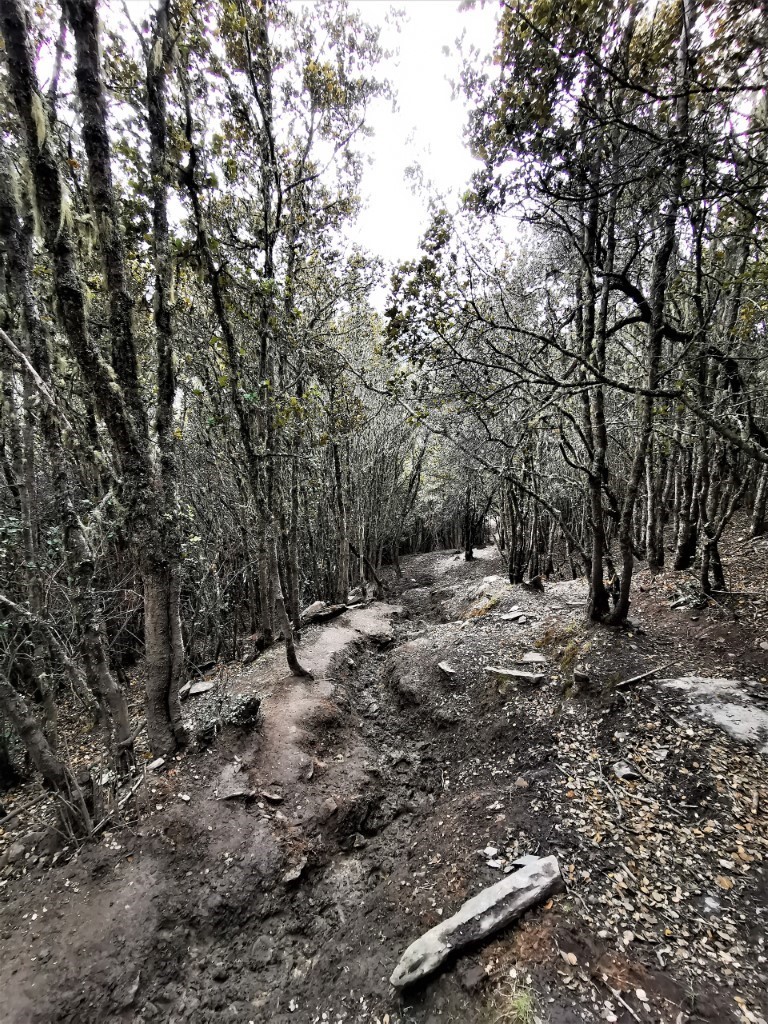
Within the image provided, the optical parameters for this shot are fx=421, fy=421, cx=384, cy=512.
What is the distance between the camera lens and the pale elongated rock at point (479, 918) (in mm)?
3248

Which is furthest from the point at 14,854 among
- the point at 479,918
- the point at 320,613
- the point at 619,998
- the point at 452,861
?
the point at 320,613

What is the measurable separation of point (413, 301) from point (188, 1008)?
23.8ft

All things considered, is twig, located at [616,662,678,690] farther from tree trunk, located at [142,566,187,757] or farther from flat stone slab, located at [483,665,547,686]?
tree trunk, located at [142,566,187,757]

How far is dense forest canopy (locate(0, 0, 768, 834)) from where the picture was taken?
12.6 feet

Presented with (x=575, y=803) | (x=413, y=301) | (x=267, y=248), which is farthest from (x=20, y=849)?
(x=267, y=248)

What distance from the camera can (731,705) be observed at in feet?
14.9

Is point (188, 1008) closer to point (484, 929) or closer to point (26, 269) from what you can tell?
point (484, 929)

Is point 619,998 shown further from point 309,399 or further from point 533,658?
point 309,399

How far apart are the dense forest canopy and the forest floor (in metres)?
0.80

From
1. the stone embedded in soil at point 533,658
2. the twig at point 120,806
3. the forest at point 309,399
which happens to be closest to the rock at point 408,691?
the forest at point 309,399

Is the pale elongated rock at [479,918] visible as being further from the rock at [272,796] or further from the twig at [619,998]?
the rock at [272,796]

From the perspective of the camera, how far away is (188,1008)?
3393 mm

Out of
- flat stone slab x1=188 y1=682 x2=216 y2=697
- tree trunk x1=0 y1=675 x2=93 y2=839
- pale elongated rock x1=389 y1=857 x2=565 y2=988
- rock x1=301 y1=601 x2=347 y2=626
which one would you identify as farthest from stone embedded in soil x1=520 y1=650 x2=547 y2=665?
tree trunk x1=0 y1=675 x2=93 y2=839

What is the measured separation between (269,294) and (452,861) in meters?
7.33
